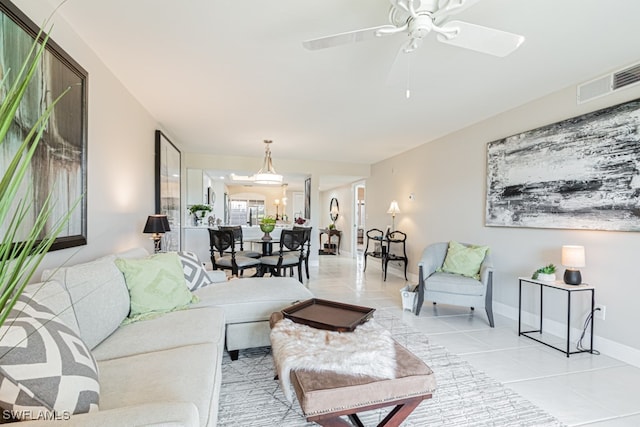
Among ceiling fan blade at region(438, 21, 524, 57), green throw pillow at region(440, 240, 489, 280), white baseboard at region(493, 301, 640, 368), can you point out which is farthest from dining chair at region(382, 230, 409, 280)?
ceiling fan blade at region(438, 21, 524, 57)

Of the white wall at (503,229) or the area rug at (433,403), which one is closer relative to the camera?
the area rug at (433,403)

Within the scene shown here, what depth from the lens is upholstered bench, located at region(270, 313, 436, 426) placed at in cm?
127

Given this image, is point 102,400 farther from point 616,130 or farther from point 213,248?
point 616,130

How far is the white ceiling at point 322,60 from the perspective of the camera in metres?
1.91

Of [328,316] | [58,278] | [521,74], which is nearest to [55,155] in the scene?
[58,278]

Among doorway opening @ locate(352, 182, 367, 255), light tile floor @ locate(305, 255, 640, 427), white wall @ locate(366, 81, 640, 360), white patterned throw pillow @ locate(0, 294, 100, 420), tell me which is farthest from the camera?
doorway opening @ locate(352, 182, 367, 255)

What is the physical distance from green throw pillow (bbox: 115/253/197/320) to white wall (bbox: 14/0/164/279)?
0.43m

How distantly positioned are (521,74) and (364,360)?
2.78 m

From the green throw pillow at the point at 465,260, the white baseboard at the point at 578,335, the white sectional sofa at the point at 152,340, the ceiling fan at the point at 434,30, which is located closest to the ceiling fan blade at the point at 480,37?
the ceiling fan at the point at 434,30

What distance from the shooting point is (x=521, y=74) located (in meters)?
2.69

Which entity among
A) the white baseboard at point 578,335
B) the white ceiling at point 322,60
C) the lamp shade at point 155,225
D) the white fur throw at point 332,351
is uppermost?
the white ceiling at point 322,60

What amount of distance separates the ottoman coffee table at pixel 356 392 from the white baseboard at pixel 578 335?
2.28 m

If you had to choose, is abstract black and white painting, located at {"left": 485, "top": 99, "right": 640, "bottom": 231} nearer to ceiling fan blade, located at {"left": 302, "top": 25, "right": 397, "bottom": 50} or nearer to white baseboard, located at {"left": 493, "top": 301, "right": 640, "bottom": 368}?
white baseboard, located at {"left": 493, "top": 301, "right": 640, "bottom": 368}

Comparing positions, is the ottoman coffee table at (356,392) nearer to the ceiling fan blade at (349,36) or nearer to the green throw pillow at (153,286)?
the green throw pillow at (153,286)
